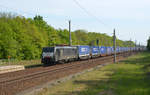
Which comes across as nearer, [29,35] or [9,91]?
[9,91]

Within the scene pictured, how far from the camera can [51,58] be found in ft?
89.5

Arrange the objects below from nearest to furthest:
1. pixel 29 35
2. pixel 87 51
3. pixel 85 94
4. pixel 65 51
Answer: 1. pixel 85 94
2. pixel 65 51
3. pixel 87 51
4. pixel 29 35

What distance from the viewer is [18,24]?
1715 inches

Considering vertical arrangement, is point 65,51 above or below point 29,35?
below

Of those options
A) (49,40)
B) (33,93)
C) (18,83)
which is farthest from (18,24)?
(33,93)

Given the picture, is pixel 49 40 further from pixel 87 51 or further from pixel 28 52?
pixel 87 51

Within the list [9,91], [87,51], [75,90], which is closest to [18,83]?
[9,91]

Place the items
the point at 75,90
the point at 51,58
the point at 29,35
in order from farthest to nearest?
the point at 29,35 < the point at 51,58 < the point at 75,90

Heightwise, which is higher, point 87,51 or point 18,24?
point 18,24

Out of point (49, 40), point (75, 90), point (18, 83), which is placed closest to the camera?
point (75, 90)

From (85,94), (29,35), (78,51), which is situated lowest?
(85,94)

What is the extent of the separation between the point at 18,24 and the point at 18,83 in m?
31.8

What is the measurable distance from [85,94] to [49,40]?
45.8m

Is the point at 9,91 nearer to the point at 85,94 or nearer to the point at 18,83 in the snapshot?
the point at 18,83
